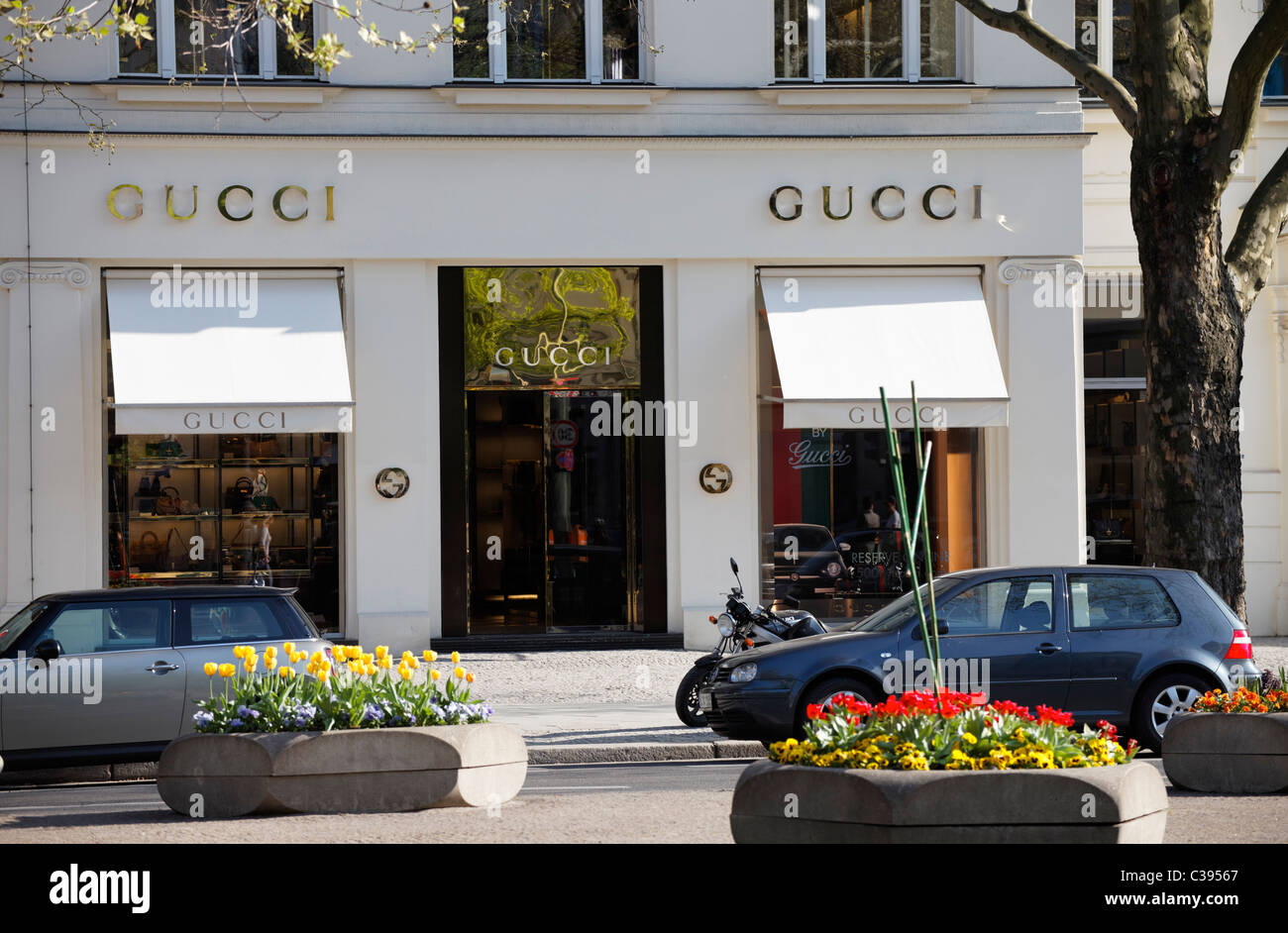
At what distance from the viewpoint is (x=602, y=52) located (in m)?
19.2

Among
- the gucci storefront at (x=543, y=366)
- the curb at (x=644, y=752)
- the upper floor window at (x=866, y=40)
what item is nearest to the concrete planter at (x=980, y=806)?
the curb at (x=644, y=752)

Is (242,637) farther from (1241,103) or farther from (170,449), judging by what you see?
(1241,103)

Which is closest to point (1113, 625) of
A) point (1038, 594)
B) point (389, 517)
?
point (1038, 594)

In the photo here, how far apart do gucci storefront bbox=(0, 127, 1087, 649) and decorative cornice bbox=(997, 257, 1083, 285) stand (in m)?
0.04

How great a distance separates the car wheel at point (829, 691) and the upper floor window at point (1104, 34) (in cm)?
1127

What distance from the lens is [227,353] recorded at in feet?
58.1

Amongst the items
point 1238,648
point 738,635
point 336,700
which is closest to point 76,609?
point 336,700

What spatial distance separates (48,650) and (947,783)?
296 inches

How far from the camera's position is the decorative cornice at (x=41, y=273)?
1791cm

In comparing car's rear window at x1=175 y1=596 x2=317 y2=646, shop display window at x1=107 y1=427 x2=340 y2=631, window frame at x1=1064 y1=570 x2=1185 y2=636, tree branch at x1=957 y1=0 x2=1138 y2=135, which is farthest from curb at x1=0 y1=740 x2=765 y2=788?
tree branch at x1=957 y1=0 x2=1138 y2=135

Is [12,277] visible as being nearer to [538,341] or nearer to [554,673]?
[538,341]

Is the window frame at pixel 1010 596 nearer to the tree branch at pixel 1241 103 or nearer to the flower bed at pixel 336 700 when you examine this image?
the tree branch at pixel 1241 103

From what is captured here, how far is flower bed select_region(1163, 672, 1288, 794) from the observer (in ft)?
31.3

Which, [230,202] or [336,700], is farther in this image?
[230,202]
